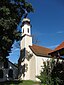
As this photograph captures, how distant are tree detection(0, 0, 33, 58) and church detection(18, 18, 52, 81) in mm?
10774

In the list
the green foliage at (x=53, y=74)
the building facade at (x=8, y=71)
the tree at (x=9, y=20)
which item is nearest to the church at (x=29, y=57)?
the building facade at (x=8, y=71)

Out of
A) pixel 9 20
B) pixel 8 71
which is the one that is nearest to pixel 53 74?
pixel 9 20

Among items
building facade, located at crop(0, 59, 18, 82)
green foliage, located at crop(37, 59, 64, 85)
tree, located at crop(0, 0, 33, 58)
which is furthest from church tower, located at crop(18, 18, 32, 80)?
Answer: green foliage, located at crop(37, 59, 64, 85)

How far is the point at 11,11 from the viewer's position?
103ft

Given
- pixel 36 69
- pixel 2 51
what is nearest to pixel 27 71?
pixel 36 69

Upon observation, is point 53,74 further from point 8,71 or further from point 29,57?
point 8,71

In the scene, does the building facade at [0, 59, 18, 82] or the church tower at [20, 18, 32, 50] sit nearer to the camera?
the building facade at [0, 59, 18, 82]

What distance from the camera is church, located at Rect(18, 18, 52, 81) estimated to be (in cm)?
4409

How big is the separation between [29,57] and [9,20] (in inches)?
755

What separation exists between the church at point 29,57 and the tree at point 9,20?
10774 mm

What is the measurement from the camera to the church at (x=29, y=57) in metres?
44.1

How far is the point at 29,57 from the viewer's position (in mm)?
46938

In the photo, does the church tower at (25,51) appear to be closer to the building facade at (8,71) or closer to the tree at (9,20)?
the building facade at (8,71)

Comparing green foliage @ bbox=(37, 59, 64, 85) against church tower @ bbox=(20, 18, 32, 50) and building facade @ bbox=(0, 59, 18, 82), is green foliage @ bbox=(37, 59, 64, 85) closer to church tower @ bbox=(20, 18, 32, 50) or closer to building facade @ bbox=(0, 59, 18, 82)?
church tower @ bbox=(20, 18, 32, 50)
